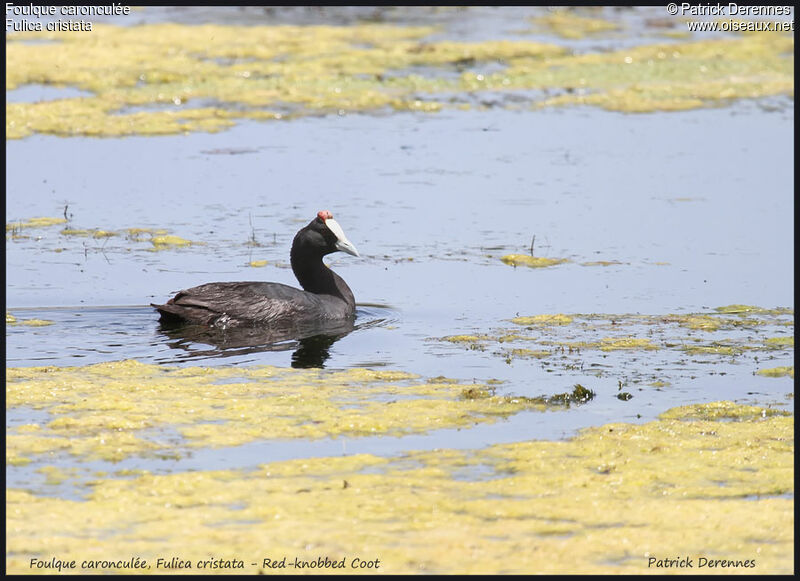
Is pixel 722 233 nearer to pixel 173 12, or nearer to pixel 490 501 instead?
pixel 490 501

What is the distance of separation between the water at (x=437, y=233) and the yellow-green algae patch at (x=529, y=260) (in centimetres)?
18

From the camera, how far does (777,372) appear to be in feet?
33.2

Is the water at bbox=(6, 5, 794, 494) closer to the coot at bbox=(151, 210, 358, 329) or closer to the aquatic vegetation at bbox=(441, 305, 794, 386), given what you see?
the aquatic vegetation at bbox=(441, 305, 794, 386)

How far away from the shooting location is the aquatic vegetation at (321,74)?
67.8 feet

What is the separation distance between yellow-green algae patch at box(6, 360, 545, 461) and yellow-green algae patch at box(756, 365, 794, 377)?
6.42 ft

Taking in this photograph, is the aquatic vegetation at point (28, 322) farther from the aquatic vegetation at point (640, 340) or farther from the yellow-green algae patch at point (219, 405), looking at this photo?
the aquatic vegetation at point (640, 340)

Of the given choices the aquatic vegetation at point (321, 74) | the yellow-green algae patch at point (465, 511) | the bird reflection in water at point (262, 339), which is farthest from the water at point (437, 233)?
the aquatic vegetation at point (321, 74)

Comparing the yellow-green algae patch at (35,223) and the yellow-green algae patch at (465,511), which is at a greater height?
the yellow-green algae patch at (35,223)

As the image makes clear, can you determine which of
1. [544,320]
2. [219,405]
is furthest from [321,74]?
[219,405]

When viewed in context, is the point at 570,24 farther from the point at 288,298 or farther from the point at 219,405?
the point at 219,405

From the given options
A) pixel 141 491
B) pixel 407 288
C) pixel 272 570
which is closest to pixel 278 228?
pixel 407 288

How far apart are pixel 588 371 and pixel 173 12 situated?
72.7ft

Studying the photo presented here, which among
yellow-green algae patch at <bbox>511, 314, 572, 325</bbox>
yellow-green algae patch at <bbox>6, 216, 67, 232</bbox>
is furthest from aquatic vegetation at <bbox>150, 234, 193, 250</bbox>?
yellow-green algae patch at <bbox>511, 314, 572, 325</bbox>

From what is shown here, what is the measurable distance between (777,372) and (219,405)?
13.2 ft
